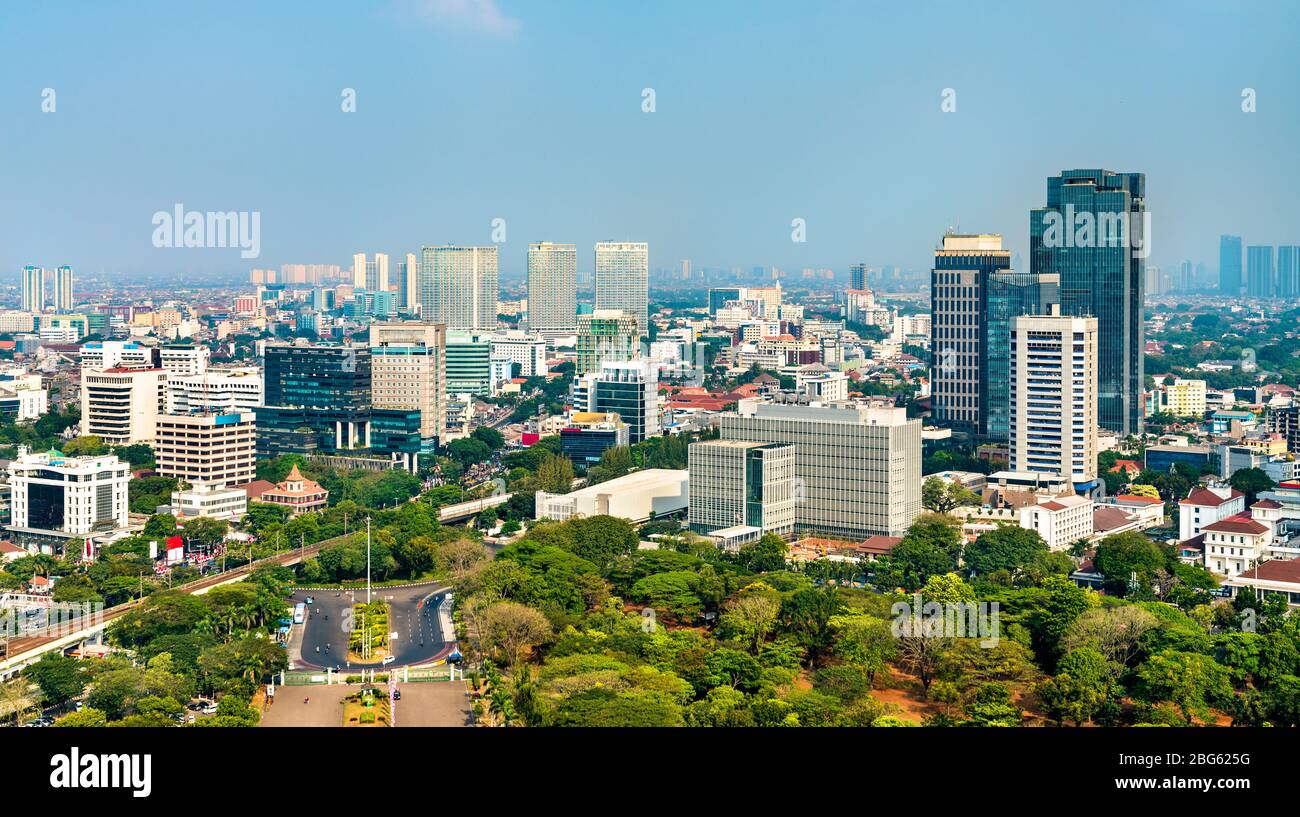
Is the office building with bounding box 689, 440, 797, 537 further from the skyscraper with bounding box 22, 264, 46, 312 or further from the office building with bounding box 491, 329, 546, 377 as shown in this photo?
the skyscraper with bounding box 22, 264, 46, 312

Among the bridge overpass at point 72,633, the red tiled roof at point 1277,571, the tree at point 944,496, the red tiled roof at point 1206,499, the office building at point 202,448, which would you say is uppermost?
the office building at point 202,448

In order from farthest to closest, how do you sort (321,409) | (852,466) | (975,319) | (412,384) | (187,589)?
1. (412,384)
2. (975,319)
3. (321,409)
4. (852,466)
5. (187,589)

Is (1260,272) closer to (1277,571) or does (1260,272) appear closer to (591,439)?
(591,439)

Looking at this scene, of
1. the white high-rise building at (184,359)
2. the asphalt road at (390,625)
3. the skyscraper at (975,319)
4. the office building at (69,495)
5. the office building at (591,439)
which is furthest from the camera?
the white high-rise building at (184,359)

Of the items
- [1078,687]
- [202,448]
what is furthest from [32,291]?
[1078,687]

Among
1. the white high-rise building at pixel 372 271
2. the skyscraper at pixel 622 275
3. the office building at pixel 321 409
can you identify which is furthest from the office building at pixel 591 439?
the white high-rise building at pixel 372 271

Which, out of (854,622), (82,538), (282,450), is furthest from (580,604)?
(282,450)

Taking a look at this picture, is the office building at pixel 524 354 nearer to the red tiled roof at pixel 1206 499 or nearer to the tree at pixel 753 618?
the red tiled roof at pixel 1206 499
